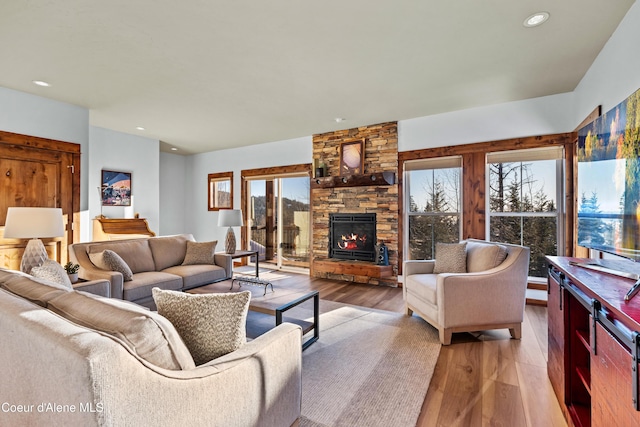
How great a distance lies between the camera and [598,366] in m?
1.29

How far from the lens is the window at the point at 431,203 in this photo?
458 cm

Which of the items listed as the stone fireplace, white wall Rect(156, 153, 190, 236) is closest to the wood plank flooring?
the stone fireplace

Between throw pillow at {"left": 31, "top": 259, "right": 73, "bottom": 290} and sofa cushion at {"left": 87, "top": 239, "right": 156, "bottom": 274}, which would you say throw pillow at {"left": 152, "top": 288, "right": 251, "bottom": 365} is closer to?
throw pillow at {"left": 31, "top": 259, "right": 73, "bottom": 290}

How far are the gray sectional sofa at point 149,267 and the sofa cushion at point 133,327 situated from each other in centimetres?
228

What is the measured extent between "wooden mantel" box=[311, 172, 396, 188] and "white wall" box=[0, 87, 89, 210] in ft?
11.8

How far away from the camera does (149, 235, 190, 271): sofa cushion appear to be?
13.1ft

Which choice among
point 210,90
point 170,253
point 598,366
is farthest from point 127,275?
point 598,366

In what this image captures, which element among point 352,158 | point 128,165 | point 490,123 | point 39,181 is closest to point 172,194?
point 128,165

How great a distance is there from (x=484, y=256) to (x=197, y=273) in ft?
10.8

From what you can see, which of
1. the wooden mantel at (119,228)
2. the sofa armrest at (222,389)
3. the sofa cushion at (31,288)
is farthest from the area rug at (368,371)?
the wooden mantel at (119,228)

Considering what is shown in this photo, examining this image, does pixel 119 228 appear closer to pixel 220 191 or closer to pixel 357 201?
pixel 220 191

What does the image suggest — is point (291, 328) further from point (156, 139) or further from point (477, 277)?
point (156, 139)

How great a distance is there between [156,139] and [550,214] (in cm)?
688

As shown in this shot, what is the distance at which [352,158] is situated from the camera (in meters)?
5.33
